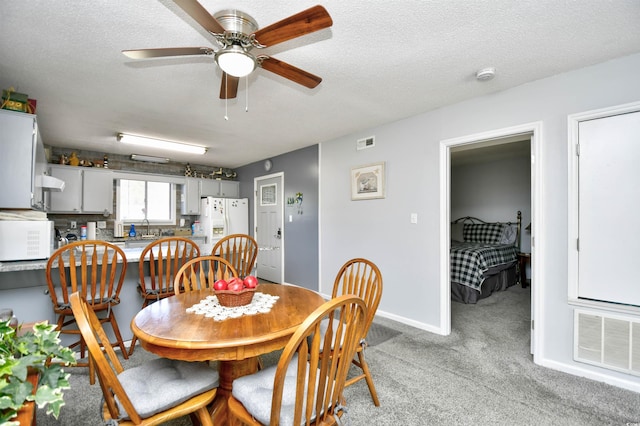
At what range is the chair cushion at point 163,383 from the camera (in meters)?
Answer: 1.21

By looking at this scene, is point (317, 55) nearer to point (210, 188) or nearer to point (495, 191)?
point (210, 188)

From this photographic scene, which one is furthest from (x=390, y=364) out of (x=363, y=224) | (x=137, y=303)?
(x=137, y=303)

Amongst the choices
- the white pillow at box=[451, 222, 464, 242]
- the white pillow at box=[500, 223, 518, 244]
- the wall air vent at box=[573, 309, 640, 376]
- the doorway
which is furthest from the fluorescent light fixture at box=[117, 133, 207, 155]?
the white pillow at box=[500, 223, 518, 244]

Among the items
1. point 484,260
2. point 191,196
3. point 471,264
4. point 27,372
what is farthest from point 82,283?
point 484,260

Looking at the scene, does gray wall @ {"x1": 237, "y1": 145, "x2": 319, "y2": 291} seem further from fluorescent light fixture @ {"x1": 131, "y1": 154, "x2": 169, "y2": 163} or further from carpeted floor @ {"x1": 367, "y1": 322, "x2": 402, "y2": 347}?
fluorescent light fixture @ {"x1": 131, "y1": 154, "x2": 169, "y2": 163}

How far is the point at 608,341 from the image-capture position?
2160 mm

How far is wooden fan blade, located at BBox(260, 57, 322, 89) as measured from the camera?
1.81 metres

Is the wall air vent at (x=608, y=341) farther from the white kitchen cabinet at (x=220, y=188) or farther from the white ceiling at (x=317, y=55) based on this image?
the white kitchen cabinet at (x=220, y=188)

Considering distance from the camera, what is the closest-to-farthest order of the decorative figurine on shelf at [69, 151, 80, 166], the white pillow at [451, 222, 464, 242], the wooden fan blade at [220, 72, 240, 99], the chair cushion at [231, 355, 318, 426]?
the chair cushion at [231, 355, 318, 426] → the wooden fan blade at [220, 72, 240, 99] → the decorative figurine on shelf at [69, 151, 80, 166] → the white pillow at [451, 222, 464, 242]

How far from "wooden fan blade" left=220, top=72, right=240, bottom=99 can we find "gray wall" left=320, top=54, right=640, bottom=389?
207cm

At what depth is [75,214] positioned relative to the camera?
4.85 metres

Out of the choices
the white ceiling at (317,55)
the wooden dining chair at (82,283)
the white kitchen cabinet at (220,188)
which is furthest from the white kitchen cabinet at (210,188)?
the wooden dining chair at (82,283)

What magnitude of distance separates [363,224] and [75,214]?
4.67 m

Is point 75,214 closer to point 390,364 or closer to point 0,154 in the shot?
point 0,154
